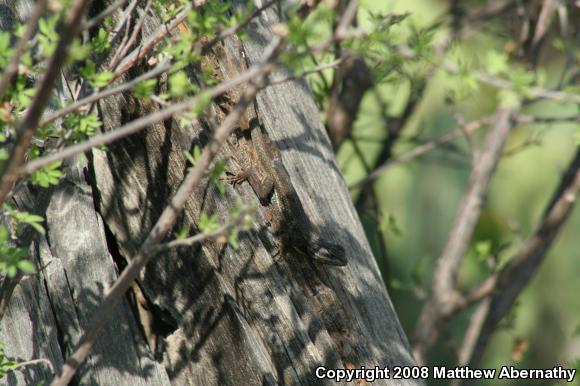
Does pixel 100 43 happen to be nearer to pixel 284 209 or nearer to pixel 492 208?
pixel 284 209

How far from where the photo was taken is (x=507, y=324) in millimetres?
3748

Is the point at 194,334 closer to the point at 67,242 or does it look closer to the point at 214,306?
the point at 214,306

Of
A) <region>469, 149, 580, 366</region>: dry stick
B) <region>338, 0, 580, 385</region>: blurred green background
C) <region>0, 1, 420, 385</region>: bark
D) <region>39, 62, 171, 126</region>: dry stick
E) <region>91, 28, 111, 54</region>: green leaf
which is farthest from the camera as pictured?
<region>338, 0, 580, 385</region>: blurred green background

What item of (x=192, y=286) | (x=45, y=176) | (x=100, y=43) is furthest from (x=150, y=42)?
(x=192, y=286)

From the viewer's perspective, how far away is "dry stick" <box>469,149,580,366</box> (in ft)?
11.8

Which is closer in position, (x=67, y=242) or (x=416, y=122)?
(x=67, y=242)

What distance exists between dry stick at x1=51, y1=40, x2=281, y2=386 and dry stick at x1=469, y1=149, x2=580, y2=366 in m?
2.80

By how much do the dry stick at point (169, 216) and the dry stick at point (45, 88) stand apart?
0.30 m

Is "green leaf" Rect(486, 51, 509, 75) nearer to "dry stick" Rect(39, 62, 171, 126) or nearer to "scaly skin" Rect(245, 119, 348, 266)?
"dry stick" Rect(39, 62, 171, 126)

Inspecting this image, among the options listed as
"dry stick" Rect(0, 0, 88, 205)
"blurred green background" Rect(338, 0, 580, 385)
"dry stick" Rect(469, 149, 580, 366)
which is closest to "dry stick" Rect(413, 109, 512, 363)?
"dry stick" Rect(469, 149, 580, 366)

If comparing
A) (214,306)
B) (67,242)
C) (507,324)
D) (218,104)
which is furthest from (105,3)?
(507,324)

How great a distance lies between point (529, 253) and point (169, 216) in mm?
2872

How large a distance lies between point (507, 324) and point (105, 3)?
9.53ft

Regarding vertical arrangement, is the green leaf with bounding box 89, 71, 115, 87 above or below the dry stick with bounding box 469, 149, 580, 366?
above
